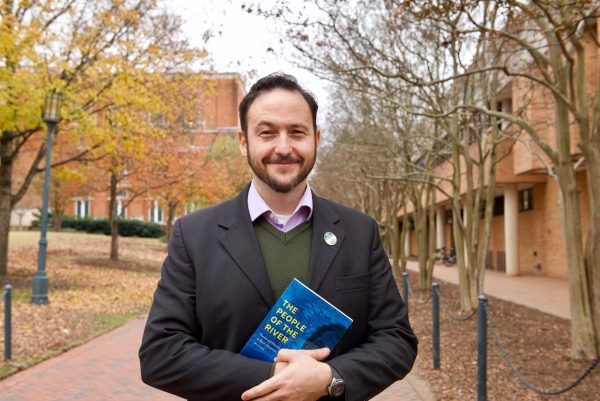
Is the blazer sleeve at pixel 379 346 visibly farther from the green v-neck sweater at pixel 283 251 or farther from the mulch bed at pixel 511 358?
the mulch bed at pixel 511 358

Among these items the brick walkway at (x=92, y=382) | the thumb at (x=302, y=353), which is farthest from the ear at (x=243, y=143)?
the brick walkway at (x=92, y=382)

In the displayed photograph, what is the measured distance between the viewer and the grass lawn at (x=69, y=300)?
30.9ft

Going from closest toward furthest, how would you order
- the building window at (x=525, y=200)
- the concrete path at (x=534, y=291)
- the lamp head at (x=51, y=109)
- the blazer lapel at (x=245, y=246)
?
the blazer lapel at (x=245, y=246) → the lamp head at (x=51, y=109) → the concrete path at (x=534, y=291) → the building window at (x=525, y=200)

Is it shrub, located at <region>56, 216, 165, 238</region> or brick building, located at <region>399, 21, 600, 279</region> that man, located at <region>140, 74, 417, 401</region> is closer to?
brick building, located at <region>399, 21, 600, 279</region>

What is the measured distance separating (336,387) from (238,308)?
0.45 metres

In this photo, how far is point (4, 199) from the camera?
54.0ft

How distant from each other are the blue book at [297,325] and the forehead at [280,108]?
630 mm

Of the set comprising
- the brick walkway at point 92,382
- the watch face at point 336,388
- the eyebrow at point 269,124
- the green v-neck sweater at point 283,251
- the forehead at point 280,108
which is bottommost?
the brick walkway at point 92,382

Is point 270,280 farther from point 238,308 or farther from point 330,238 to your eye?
point 330,238

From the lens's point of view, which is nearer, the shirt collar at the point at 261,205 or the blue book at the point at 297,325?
the blue book at the point at 297,325

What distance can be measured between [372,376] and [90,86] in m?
15.3

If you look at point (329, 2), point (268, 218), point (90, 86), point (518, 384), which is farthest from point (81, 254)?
point (268, 218)

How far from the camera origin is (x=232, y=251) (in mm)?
2293

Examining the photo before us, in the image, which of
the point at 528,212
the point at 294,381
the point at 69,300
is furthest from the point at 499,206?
the point at 294,381
